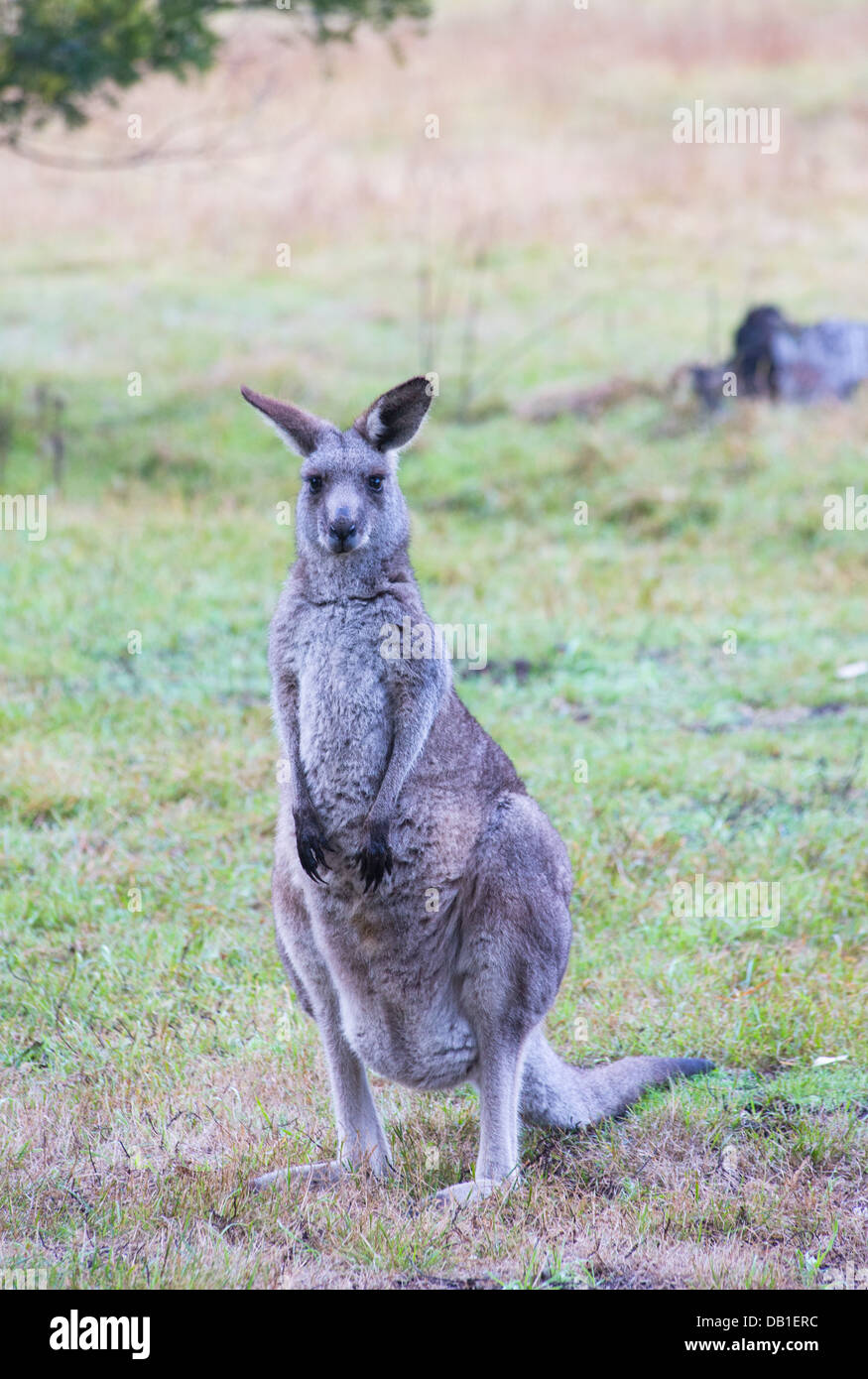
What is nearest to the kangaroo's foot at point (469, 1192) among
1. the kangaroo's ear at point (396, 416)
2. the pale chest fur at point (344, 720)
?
the pale chest fur at point (344, 720)

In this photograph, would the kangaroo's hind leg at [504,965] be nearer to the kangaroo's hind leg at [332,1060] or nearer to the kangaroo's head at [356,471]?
the kangaroo's hind leg at [332,1060]

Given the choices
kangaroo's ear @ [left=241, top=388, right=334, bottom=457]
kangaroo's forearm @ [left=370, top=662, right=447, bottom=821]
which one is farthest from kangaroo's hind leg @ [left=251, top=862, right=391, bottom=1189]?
kangaroo's ear @ [left=241, top=388, right=334, bottom=457]

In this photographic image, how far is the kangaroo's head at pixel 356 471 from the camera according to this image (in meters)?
3.39

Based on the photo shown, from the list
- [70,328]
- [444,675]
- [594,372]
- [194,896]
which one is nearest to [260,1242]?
[444,675]

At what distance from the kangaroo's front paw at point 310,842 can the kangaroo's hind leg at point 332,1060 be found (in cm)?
15

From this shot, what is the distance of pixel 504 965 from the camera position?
10.7 ft

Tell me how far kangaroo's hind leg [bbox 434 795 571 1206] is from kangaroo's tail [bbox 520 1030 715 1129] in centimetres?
17

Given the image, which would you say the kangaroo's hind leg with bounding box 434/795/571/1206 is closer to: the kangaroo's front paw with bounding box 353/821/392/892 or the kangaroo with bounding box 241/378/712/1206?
the kangaroo with bounding box 241/378/712/1206

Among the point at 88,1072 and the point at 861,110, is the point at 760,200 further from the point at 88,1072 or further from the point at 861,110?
the point at 88,1072

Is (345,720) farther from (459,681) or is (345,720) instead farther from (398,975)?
(459,681)

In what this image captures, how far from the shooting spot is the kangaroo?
3.29m

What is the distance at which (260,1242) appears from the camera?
304 centimetres

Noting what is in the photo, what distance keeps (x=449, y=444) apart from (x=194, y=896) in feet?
19.2

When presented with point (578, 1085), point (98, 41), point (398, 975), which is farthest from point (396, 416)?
point (98, 41)
